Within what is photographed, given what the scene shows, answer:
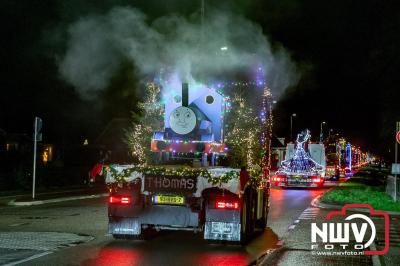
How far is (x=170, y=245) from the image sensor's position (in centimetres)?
1214

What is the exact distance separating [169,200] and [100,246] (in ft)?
5.31

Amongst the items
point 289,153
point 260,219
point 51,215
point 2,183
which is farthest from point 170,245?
point 289,153

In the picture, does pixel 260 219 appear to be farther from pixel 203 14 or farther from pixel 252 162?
pixel 203 14

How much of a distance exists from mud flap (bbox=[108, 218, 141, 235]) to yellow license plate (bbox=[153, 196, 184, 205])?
654 mm

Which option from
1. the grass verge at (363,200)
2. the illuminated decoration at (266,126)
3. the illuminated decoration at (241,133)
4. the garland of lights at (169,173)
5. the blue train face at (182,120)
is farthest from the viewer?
the grass verge at (363,200)

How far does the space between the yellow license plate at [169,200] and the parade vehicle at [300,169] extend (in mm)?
24612

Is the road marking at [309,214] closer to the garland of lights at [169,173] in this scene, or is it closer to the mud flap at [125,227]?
the garland of lights at [169,173]

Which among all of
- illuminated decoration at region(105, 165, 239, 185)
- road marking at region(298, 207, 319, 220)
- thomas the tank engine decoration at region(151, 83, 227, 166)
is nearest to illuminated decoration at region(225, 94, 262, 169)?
thomas the tank engine decoration at region(151, 83, 227, 166)

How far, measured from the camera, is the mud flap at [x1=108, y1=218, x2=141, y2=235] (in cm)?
1179

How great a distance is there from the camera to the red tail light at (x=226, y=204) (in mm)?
11414

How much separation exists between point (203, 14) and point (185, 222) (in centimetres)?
575

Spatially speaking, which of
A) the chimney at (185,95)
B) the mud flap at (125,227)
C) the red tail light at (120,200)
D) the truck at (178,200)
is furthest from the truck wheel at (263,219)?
the red tail light at (120,200)

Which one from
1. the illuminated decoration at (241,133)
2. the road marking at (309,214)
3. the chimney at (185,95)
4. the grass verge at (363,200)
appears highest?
the chimney at (185,95)

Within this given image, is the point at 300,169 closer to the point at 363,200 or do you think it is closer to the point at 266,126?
the point at 363,200
